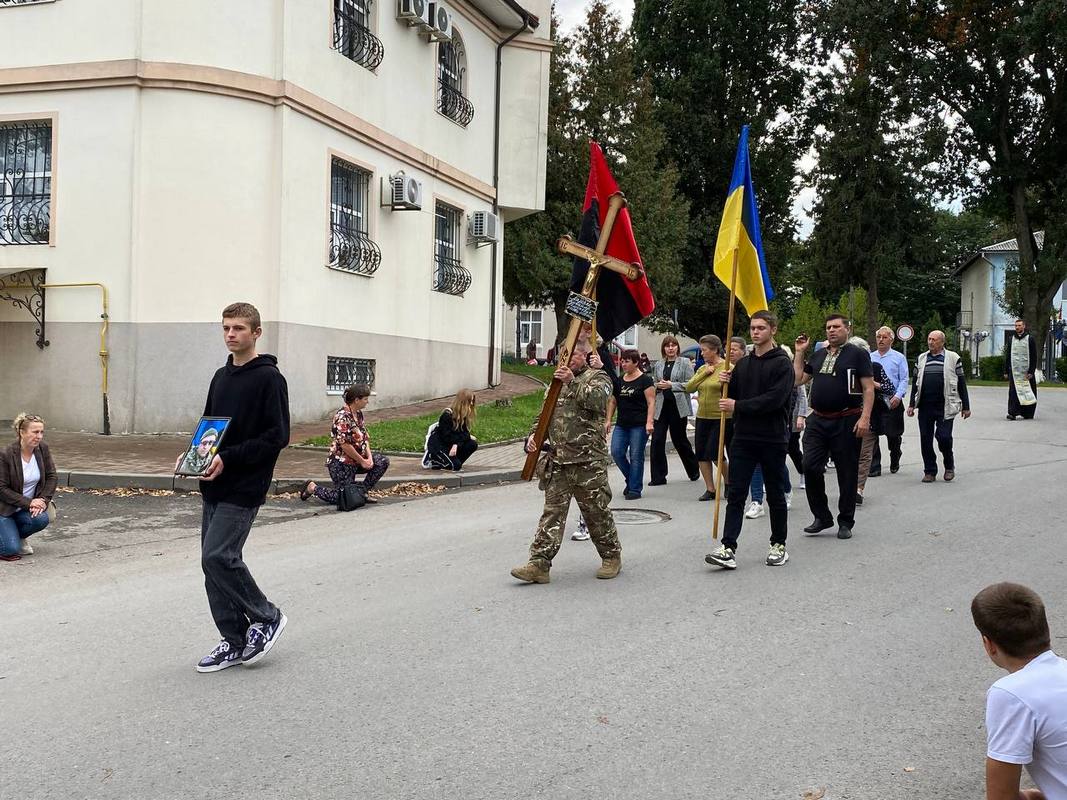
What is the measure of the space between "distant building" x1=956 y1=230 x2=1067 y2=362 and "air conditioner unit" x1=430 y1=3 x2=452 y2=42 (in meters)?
52.6

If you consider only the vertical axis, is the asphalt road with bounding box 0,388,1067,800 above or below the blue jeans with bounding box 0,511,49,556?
below

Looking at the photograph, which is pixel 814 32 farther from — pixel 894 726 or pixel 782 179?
pixel 894 726

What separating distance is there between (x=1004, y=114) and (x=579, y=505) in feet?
121

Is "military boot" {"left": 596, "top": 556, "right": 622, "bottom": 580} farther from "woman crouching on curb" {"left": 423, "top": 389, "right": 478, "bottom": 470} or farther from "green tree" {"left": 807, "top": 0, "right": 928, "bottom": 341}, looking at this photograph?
"green tree" {"left": 807, "top": 0, "right": 928, "bottom": 341}

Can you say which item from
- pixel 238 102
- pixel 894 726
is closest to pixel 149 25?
pixel 238 102

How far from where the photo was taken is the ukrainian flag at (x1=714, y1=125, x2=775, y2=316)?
364 inches

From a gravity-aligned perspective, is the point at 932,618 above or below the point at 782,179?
below

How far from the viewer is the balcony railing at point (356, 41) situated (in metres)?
18.0

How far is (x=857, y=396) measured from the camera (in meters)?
9.07

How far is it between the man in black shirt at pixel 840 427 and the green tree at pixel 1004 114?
31.6m

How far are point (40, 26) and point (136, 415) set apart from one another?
6293mm

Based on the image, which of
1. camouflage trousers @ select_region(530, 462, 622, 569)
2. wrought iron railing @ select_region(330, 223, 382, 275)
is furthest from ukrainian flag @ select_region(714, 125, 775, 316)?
wrought iron railing @ select_region(330, 223, 382, 275)

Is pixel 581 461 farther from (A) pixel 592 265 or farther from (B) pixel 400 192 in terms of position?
(B) pixel 400 192

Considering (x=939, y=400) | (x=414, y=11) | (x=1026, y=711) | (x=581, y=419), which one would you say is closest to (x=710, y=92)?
(x=414, y=11)
